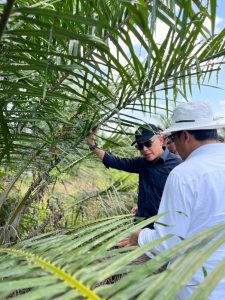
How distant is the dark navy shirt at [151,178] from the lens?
2.15 m

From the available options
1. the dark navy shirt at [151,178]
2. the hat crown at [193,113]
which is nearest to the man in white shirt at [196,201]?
the hat crown at [193,113]

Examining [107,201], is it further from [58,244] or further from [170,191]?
[58,244]

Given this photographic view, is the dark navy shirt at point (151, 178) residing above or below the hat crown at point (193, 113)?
below

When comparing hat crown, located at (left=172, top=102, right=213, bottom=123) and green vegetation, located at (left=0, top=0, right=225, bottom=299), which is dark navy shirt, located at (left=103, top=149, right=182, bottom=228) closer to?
green vegetation, located at (left=0, top=0, right=225, bottom=299)

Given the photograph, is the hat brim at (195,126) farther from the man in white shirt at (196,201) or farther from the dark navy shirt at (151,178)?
the dark navy shirt at (151,178)

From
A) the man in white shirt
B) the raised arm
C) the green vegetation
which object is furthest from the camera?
the raised arm

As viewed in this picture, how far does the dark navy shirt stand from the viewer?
215 cm

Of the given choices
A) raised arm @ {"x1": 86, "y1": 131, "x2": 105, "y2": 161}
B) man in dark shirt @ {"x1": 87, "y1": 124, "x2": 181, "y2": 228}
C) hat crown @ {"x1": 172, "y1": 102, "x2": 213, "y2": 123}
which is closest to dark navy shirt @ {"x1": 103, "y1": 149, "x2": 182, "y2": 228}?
man in dark shirt @ {"x1": 87, "y1": 124, "x2": 181, "y2": 228}

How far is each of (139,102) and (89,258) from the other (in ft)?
4.28

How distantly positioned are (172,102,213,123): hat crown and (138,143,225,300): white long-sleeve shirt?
0.23 metres

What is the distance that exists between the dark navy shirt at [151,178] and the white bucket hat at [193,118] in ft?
2.44

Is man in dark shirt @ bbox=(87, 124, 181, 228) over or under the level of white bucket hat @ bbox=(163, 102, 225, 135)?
under

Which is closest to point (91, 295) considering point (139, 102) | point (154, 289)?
point (154, 289)

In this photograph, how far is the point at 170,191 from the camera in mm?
1198
